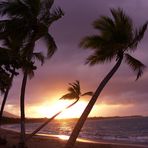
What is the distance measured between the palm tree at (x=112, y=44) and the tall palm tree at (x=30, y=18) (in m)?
5.17

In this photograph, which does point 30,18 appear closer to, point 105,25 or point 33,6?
point 33,6

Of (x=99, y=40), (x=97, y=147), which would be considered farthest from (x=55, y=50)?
(x=97, y=147)

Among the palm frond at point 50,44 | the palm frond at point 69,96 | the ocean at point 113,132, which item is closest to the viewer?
the palm frond at point 69,96

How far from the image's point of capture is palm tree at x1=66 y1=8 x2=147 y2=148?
14.5 metres

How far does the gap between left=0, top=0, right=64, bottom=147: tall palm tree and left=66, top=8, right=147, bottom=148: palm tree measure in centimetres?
517

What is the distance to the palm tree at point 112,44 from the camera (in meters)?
14.5

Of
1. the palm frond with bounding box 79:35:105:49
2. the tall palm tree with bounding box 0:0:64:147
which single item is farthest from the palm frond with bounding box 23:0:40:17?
the palm frond with bounding box 79:35:105:49

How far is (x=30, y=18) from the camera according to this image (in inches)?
785

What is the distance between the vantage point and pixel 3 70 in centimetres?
1814

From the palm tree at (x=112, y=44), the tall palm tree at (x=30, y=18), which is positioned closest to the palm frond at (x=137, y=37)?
the palm tree at (x=112, y=44)

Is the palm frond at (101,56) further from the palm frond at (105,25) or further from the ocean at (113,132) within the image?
the ocean at (113,132)

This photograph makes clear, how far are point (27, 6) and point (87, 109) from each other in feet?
25.2

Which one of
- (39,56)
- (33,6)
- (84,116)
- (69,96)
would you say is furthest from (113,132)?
(84,116)

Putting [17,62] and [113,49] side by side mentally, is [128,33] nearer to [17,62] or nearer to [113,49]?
[113,49]
